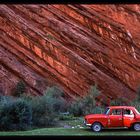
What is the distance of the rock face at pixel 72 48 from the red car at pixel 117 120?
31.6 ft

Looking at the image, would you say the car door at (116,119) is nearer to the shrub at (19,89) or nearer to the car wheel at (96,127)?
the car wheel at (96,127)

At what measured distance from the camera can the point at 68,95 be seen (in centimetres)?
2308

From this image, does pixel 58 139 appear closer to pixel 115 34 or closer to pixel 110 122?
pixel 110 122

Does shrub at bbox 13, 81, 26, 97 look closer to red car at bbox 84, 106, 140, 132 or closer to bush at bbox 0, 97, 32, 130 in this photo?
bush at bbox 0, 97, 32, 130

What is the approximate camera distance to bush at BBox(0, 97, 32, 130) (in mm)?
13992

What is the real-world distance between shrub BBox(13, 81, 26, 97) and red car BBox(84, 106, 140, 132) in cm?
856

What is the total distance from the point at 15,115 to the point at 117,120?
4325 millimetres

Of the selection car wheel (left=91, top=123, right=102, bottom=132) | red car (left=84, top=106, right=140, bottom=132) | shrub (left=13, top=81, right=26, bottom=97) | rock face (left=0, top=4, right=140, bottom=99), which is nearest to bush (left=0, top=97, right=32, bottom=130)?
red car (left=84, top=106, right=140, bottom=132)

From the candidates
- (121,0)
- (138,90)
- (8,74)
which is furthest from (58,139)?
(138,90)

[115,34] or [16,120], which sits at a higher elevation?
[115,34]

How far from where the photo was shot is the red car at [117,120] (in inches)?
519

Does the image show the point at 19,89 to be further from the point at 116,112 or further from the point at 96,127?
the point at 116,112

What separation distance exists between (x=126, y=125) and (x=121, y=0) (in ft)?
38.2

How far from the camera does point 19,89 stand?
69.5 ft
